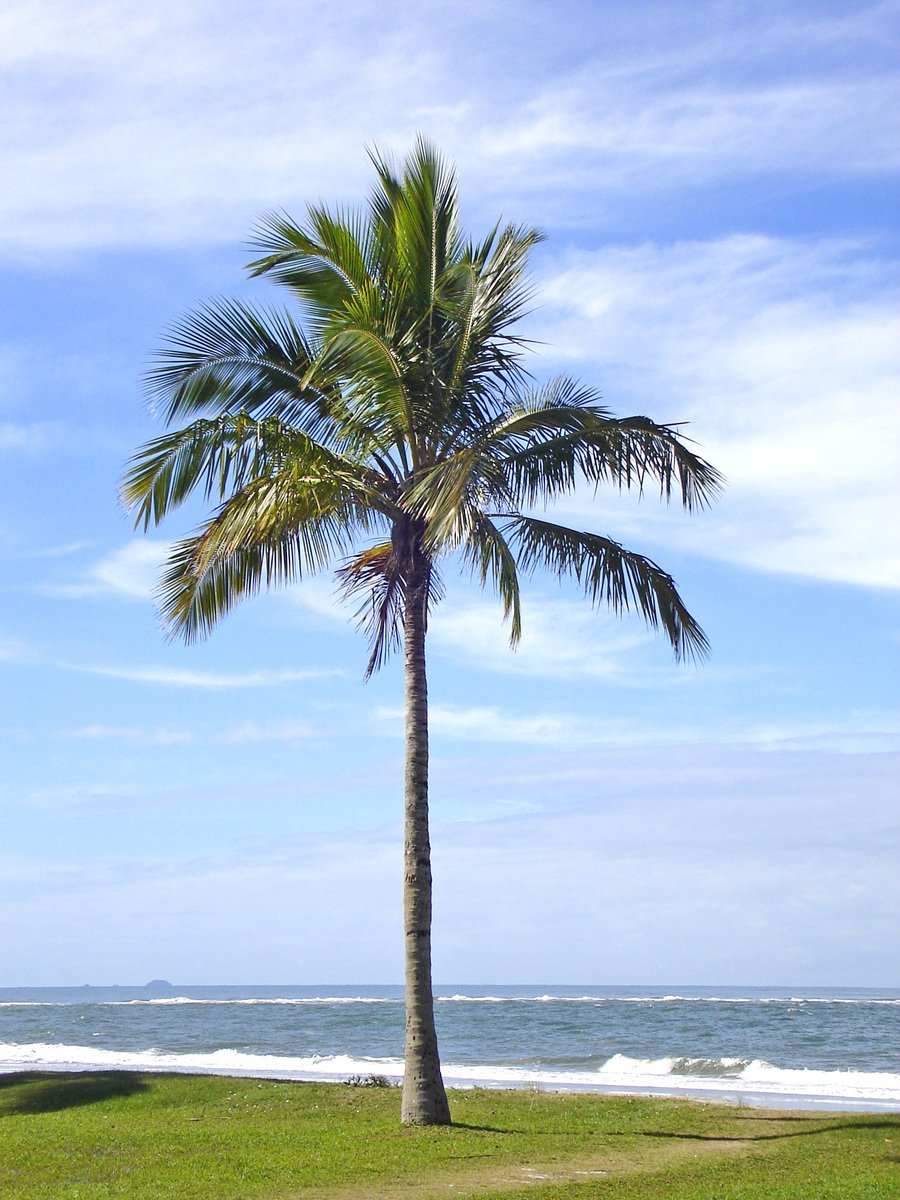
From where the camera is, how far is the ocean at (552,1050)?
25406mm

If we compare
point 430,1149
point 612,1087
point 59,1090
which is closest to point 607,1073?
point 612,1087

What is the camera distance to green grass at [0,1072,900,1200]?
32.5 feet

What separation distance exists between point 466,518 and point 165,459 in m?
4.18

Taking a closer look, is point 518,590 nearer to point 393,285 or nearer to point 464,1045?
point 393,285

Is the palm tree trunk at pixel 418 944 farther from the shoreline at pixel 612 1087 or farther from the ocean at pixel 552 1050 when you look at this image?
the ocean at pixel 552 1050

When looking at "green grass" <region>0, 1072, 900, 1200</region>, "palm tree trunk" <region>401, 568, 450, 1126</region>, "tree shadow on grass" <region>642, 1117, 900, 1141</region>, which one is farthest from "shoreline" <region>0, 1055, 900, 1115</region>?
"palm tree trunk" <region>401, 568, 450, 1126</region>

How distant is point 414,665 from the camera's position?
13.4 metres

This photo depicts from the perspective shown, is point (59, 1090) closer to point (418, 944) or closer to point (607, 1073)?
point (418, 944)

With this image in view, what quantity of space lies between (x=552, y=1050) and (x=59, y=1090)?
820 inches

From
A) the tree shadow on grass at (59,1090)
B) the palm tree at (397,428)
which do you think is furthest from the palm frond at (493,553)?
the tree shadow on grass at (59,1090)

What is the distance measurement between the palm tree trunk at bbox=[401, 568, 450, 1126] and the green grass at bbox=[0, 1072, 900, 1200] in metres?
0.31

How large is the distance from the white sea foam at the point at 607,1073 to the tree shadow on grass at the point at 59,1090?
6150 mm

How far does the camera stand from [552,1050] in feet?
117

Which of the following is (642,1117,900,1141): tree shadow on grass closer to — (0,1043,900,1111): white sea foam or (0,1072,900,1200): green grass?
(0,1072,900,1200): green grass
